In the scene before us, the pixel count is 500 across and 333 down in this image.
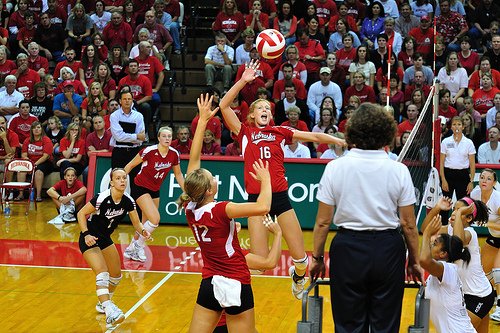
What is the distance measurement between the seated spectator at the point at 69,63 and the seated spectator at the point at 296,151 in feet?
19.8

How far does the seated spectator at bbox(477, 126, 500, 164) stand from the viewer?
16.5m

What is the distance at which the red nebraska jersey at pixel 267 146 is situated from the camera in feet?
32.4

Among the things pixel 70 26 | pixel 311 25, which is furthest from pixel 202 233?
pixel 70 26

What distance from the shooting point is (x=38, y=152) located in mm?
18297

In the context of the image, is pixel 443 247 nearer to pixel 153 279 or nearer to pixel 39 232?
pixel 153 279

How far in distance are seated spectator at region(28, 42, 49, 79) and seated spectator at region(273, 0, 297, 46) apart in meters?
5.37

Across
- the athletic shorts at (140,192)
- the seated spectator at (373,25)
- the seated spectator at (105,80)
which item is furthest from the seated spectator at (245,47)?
the athletic shorts at (140,192)

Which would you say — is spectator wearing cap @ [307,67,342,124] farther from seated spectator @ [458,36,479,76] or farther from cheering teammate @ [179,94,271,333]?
cheering teammate @ [179,94,271,333]

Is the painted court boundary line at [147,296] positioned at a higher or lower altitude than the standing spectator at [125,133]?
lower

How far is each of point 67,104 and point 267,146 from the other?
399 inches

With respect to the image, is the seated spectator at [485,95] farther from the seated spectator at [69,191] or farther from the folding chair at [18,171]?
the folding chair at [18,171]

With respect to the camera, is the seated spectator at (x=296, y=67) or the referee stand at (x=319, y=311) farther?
the seated spectator at (x=296, y=67)

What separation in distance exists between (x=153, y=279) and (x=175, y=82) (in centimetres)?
900

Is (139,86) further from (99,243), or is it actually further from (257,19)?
(99,243)
